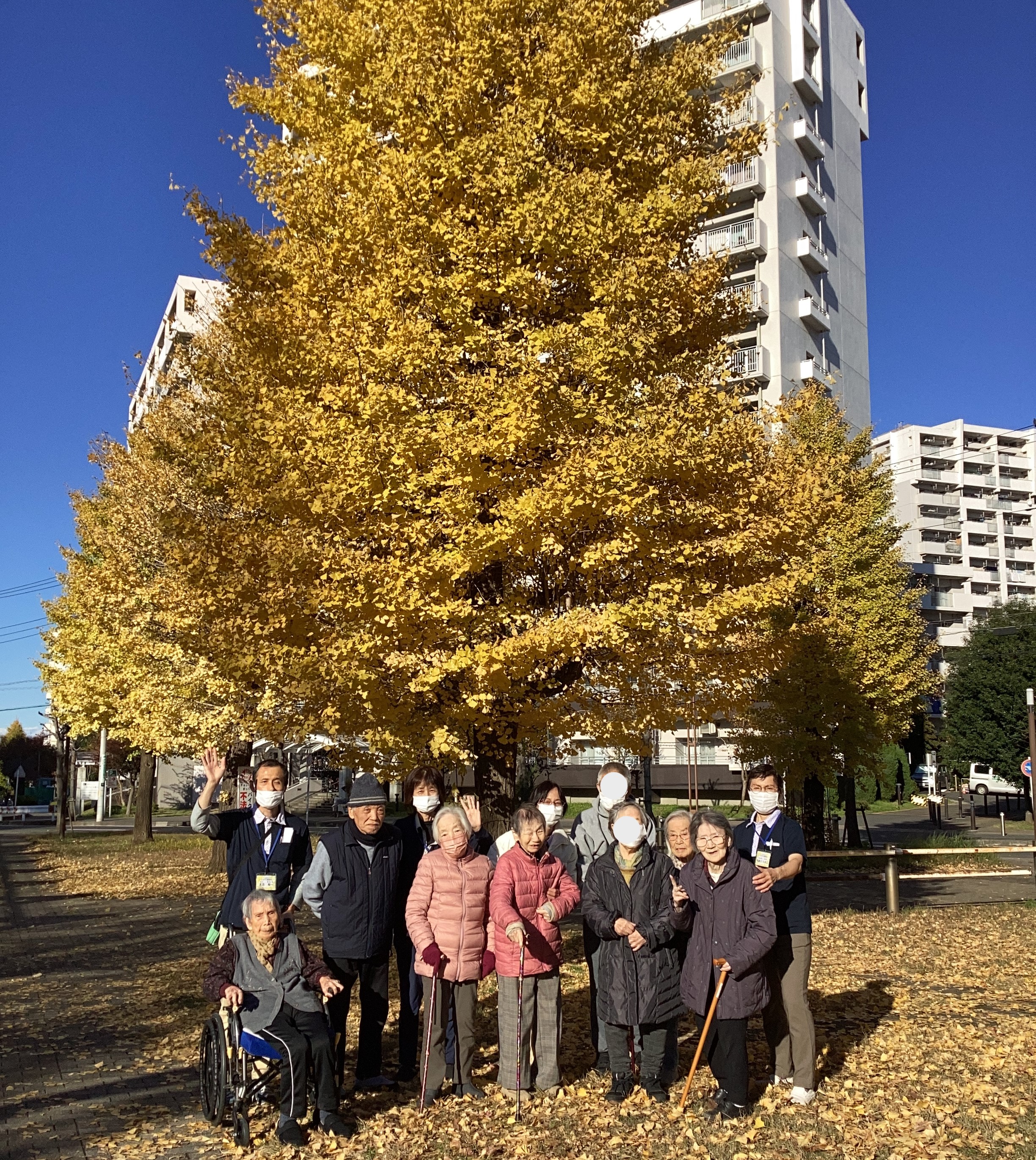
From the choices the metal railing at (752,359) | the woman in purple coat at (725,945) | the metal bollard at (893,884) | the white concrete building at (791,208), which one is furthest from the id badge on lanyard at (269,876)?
the metal railing at (752,359)

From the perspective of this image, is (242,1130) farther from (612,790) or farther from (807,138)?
(807,138)

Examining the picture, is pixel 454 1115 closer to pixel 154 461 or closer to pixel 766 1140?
pixel 766 1140

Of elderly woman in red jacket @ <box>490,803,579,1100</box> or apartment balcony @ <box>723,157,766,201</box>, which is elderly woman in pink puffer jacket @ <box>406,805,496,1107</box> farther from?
apartment balcony @ <box>723,157,766,201</box>

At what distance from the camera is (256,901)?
5441 mm

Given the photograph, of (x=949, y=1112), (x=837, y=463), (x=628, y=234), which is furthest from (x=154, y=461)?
(x=949, y=1112)

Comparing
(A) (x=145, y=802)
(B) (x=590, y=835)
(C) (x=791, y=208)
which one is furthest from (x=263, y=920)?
(C) (x=791, y=208)

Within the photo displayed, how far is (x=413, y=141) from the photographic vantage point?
9.55m

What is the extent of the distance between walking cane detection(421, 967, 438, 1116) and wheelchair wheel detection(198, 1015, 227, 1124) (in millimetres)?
1064

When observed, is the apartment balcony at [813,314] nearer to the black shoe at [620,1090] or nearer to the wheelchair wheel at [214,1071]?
the black shoe at [620,1090]

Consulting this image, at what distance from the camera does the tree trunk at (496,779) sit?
10.4 m

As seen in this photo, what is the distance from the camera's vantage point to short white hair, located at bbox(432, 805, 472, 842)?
235 inches

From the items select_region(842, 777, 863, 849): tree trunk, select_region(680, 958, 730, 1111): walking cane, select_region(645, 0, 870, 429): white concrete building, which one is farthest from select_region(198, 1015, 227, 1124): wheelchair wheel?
select_region(645, 0, 870, 429): white concrete building

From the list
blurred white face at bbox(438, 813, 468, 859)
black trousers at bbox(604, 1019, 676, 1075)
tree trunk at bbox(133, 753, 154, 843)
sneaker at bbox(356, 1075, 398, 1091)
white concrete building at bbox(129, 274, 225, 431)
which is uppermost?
white concrete building at bbox(129, 274, 225, 431)

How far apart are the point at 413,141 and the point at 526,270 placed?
174cm
